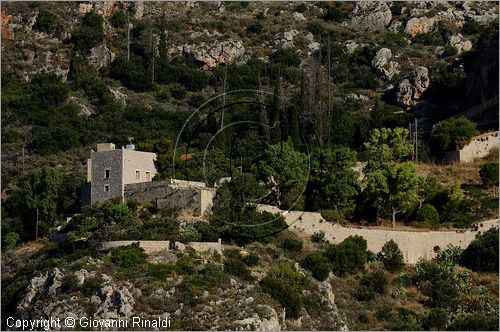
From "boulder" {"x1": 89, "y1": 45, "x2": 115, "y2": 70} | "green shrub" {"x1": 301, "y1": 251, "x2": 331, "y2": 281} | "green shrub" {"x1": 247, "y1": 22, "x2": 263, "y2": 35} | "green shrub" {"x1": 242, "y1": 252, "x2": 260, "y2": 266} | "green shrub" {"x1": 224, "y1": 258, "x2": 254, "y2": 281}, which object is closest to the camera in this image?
"green shrub" {"x1": 224, "y1": 258, "x2": 254, "y2": 281}

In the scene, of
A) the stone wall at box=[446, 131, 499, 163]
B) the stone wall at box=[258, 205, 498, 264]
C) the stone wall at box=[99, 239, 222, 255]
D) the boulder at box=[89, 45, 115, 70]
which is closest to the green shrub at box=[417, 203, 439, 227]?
the stone wall at box=[258, 205, 498, 264]

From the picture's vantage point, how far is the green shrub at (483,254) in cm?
5744

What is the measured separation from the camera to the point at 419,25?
101 meters

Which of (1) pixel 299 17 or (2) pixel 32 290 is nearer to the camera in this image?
(2) pixel 32 290

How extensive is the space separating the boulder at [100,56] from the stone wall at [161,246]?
41386mm

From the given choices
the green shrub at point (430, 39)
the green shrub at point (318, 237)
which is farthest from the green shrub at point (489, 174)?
the green shrub at point (430, 39)

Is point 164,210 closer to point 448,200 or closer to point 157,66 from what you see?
point 448,200

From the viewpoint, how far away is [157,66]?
93688 mm

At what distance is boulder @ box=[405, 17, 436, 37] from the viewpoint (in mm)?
100438

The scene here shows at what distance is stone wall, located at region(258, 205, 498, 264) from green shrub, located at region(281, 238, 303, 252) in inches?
63.3

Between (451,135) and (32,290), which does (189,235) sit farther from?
(451,135)

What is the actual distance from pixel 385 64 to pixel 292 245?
3915cm

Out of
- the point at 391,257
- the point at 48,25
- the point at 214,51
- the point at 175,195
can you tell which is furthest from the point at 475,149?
the point at 48,25

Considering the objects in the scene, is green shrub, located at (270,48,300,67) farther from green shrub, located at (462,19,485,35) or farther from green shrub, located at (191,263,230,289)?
green shrub, located at (191,263,230,289)
